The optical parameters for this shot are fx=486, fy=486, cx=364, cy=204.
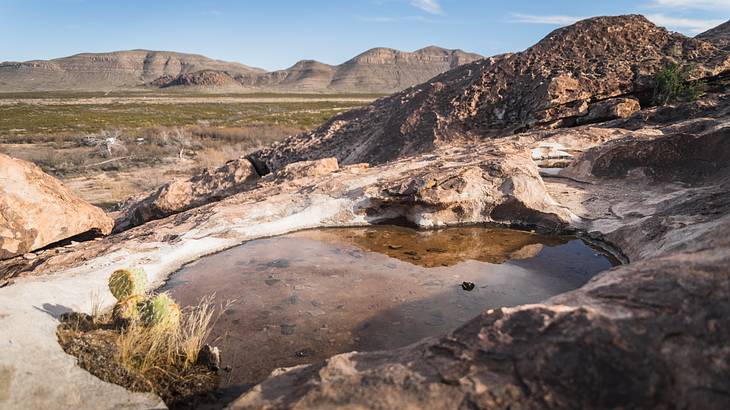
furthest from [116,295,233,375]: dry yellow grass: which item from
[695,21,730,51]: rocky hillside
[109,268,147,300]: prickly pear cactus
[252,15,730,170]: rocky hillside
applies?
[695,21,730,51]: rocky hillside

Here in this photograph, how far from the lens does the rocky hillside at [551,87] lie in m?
11.7

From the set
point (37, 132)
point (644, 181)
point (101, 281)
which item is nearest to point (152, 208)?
point (101, 281)

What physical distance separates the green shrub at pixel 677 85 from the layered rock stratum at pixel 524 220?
0.28m

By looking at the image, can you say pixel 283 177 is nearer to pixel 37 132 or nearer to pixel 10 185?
pixel 10 185

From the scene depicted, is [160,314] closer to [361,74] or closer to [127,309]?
[127,309]

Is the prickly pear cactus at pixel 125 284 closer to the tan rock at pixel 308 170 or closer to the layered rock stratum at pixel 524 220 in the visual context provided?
the layered rock stratum at pixel 524 220

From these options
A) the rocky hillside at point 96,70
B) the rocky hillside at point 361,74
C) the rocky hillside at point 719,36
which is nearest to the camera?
the rocky hillside at point 719,36

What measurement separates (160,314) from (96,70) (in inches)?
7308

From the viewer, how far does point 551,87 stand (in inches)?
456

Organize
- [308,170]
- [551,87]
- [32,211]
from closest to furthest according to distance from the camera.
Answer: [32,211]
[308,170]
[551,87]

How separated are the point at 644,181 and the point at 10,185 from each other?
10124 mm

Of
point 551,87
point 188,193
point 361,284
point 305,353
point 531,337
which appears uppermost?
point 551,87

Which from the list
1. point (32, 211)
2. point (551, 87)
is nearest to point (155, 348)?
point (32, 211)

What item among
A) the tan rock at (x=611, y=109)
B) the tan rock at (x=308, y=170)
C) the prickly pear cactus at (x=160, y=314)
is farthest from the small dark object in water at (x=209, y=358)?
the tan rock at (x=611, y=109)
